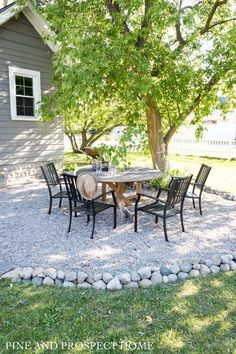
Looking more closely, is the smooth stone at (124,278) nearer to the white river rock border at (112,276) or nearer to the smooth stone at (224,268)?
the white river rock border at (112,276)

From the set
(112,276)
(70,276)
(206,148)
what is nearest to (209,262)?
(112,276)

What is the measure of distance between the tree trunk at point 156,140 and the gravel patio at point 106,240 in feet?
6.67

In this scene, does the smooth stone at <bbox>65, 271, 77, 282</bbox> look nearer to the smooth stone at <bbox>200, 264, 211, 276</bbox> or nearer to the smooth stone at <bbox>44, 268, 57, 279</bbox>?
the smooth stone at <bbox>44, 268, 57, 279</bbox>

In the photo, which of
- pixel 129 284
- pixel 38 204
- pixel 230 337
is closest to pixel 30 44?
pixel 38 204

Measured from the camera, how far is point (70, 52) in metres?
5.59

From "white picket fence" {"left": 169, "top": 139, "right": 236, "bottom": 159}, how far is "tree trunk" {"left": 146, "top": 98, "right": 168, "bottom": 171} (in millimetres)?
7206

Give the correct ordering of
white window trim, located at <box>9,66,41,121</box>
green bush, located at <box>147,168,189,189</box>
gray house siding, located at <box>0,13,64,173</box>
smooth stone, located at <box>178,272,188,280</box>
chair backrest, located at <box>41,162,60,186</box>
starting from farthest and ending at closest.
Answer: white window trim, located at <box>9,66,41,121</box>
gray house siding, located at <box>0,13,64,173</box>
green bush, located at <box>147,168,189,189</box>
chair backrest, located at <box>41,162,60,186</box>
smooth stone, located at <box>178,272,188,280</box>

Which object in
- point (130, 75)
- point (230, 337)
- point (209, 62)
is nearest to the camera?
point (230, 337)

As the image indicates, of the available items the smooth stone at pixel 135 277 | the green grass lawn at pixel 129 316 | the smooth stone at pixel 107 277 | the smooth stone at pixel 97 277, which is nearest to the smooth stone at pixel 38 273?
the green grass lawn at pixel 129 316

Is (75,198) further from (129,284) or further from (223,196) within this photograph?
(223,196)

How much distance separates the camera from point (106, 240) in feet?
14.6

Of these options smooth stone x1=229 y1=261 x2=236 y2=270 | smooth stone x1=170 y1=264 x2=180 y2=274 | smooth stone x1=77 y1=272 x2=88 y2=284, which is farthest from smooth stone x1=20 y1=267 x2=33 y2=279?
smooth stone x1=229 y1=261 x2=236 y2=270

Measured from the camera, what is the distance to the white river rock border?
3.22 metres

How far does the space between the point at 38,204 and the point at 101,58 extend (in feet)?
10.7
